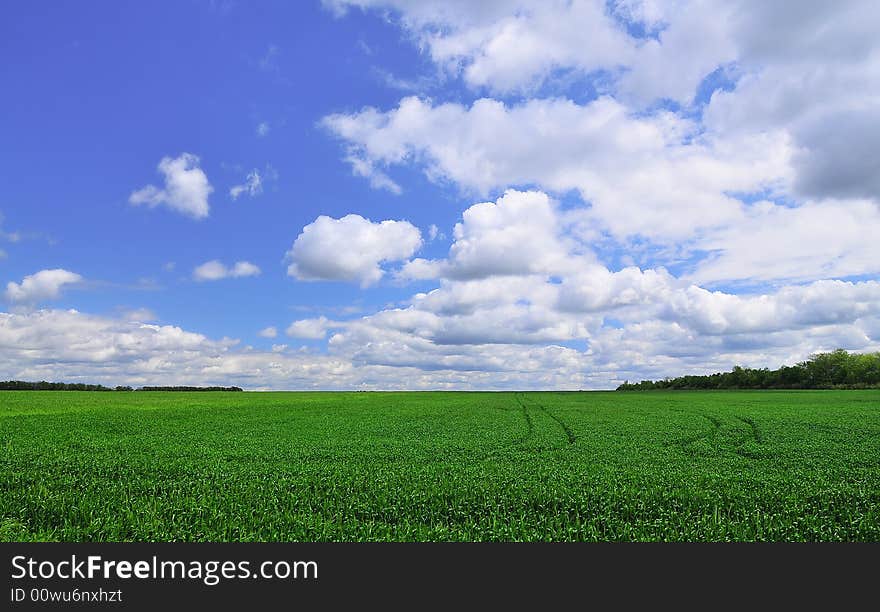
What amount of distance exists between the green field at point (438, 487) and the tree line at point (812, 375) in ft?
434

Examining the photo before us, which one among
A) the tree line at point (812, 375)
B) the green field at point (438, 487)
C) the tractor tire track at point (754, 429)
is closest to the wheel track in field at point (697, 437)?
the green field at point (438, 487)

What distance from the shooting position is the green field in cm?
1083

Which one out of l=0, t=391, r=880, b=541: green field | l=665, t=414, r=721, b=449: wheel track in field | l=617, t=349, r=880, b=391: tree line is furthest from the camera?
l=617, t=349, r=880, b=391: tree line

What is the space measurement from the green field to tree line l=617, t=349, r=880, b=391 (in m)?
132

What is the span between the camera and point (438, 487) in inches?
551

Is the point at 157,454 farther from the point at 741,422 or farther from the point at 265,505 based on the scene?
the point at 741,422

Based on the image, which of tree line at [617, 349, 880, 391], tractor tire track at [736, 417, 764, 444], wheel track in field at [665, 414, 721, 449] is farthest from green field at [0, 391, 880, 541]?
tree line at [617, 349, 880, 391]

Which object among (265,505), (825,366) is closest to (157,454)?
(265,505)

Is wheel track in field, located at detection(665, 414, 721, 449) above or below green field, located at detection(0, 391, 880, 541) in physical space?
below

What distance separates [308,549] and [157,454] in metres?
15.0

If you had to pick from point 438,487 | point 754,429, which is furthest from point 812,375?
point 438,487

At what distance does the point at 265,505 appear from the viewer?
40.9 ft

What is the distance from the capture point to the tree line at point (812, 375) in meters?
136

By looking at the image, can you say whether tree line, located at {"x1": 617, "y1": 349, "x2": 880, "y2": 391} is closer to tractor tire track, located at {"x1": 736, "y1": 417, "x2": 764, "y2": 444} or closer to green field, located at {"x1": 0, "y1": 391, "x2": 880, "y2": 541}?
tractor tire track, located at {"x1": 736, "y1": 417, "x2": 764, "y2": 444}
